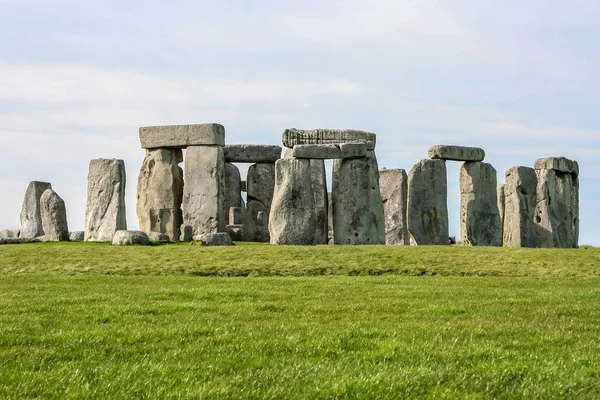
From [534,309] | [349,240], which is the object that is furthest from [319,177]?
[534,309]

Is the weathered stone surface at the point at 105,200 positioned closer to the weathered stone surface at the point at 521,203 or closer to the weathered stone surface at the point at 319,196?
the weathered stone surface at the point at 319,196

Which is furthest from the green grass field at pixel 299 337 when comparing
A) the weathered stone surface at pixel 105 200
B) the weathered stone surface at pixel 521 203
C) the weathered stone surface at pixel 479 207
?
the weathered stone surface at pixel 521 203

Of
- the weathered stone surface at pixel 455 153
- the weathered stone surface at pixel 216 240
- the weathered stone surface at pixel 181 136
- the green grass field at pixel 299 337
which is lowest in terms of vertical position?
the green grass field at pixel 299 337

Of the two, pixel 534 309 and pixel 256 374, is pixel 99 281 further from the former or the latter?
pixel 256 374

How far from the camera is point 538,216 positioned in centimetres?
3434

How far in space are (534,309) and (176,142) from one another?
21.1m

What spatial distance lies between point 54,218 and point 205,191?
5200 mm

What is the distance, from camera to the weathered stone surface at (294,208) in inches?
1133

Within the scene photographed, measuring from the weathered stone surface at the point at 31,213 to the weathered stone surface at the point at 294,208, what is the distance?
10.2 metres

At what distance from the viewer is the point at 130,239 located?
27.6 m

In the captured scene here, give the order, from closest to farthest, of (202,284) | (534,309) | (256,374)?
(256,374)
(534,309)
(202,284)

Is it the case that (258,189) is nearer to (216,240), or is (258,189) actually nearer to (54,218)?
(216,240)

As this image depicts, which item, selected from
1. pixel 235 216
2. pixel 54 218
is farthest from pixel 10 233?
pixel 235 216

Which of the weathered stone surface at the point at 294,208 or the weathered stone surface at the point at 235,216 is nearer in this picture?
the weathered stone surface at the point at 294,208
